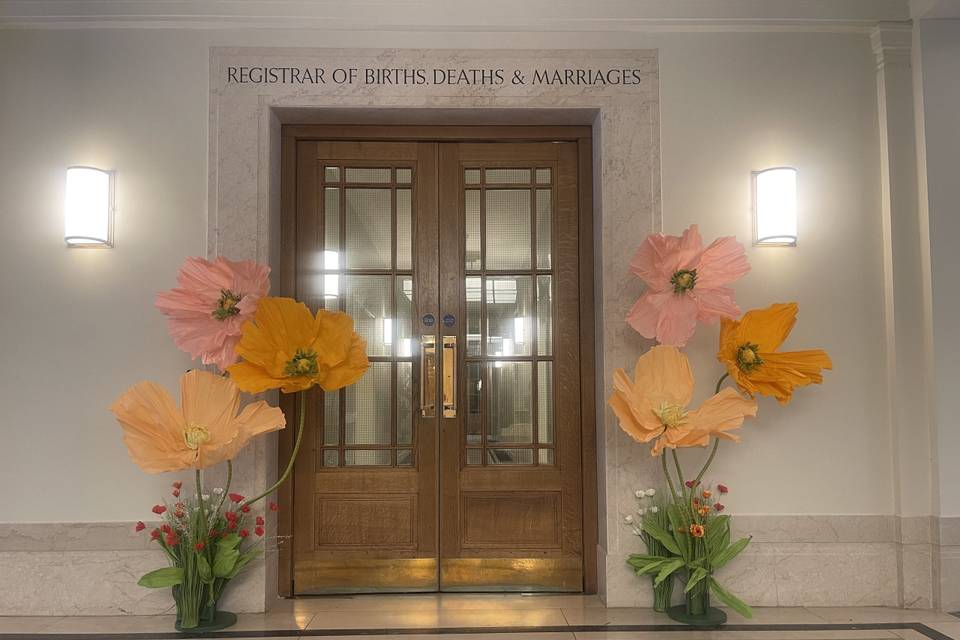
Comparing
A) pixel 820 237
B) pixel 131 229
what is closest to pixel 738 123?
pixel 820 237

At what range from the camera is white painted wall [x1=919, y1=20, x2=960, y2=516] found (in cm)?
387

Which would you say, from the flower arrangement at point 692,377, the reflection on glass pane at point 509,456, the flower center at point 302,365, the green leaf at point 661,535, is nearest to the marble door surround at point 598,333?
the green leaf at point 661,535

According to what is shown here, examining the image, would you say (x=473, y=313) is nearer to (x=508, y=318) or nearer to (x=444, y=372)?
(x=508, y=318)

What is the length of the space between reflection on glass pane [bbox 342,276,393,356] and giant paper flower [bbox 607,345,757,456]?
1361 millimetres

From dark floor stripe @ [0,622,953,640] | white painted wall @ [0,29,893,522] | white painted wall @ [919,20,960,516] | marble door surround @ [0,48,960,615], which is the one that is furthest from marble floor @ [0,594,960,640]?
white painted wall @ [919,20,960,516]

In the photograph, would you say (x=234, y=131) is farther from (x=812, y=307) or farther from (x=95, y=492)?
(x=812, y=307)

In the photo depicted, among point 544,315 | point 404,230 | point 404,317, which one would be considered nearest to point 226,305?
point 404,317

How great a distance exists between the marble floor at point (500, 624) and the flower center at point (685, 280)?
1.63 metres

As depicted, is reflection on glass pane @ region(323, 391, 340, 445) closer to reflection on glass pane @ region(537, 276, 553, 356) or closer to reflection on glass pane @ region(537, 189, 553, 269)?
reflection on glass pane @ region(537, 276, 553, 356)

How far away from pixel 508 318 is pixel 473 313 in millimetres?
201

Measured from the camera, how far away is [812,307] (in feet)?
13.2

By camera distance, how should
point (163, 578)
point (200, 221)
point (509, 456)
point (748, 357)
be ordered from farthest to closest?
point (509, 456) < point (200, 221) < point (748, 357) < point (163, 578)

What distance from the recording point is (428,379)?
4168mm

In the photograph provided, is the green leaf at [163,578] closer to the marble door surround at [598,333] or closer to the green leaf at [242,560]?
the green leaf at [242,560]
